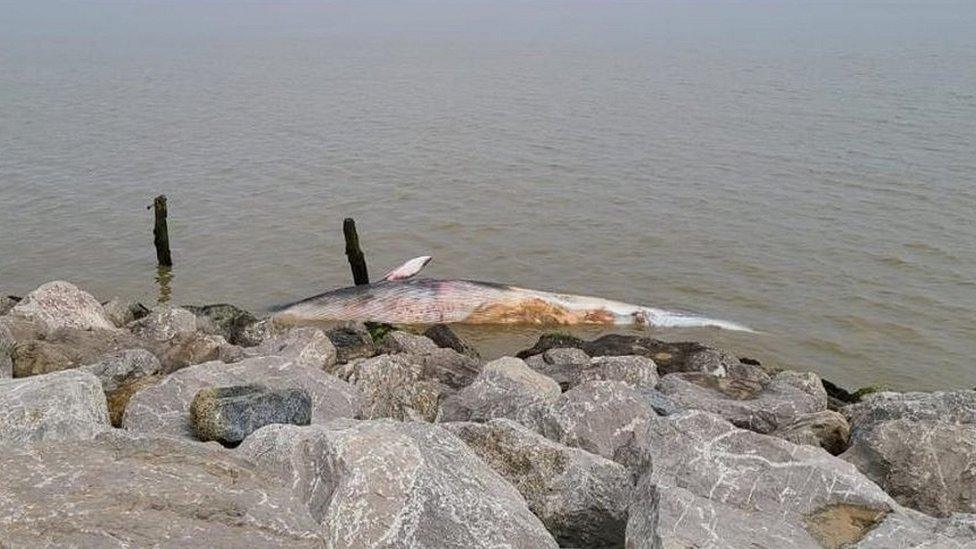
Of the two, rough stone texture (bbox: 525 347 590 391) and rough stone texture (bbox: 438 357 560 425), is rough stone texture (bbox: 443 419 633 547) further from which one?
rough stone texture (bbox: 525 347 590 391)

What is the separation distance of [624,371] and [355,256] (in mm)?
8258

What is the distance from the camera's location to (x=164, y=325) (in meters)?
12.6

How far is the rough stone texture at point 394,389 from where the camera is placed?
9.08 meters

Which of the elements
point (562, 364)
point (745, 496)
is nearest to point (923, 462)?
point (745, 496)

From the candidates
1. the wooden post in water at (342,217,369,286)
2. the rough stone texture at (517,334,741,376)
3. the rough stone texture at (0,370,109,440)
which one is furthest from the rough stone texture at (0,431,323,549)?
the wooden post in water at (342,217,369,286)

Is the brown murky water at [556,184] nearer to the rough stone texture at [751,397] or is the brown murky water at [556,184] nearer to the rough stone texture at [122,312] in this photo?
the rough stone texture at [122,312]

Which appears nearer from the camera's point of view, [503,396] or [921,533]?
[921,533]

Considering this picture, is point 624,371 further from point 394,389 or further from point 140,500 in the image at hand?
point 140,500

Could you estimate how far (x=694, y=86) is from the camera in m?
40.0

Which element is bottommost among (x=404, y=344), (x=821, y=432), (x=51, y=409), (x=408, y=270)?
(x=408, y=270)

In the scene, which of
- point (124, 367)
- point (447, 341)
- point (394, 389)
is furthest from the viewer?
point (447, 341)

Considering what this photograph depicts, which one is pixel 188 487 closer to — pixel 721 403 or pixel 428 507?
pixel 428 507

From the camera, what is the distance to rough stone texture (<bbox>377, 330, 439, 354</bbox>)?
495 inches

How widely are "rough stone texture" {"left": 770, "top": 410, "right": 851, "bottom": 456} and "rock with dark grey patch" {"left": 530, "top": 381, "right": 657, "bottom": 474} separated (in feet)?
4.79
